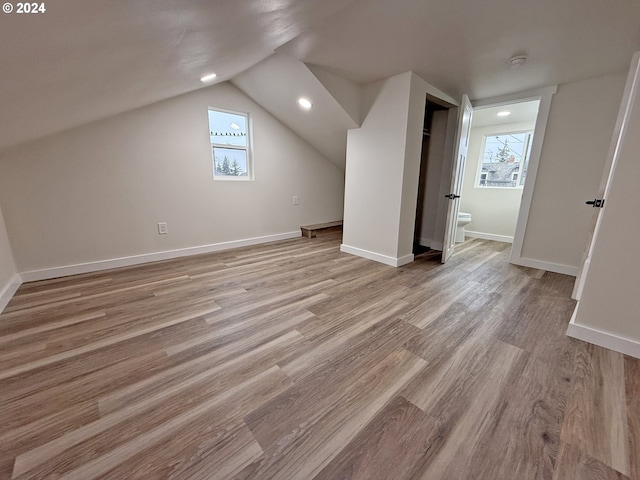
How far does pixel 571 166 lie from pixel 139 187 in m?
4.80

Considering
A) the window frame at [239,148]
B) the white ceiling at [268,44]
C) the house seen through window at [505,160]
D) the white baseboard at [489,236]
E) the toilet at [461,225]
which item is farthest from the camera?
the white baseboard at [489,236]

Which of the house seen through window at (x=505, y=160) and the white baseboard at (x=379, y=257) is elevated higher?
the house seen through window at (x=505, y=160)

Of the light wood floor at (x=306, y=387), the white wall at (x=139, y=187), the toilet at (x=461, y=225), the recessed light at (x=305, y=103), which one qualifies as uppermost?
the recessed light at (x=305, y=103)

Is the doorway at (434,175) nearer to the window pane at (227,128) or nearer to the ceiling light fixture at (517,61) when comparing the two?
the ceiling light fixture at (517,61)

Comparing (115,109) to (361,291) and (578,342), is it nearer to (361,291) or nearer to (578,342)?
(361,291)

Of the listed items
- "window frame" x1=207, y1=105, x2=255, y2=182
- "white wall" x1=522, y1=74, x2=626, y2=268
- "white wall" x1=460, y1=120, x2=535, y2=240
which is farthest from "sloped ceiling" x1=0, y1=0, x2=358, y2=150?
"white wall" x1=460, y1=120, x2=535, y2=240

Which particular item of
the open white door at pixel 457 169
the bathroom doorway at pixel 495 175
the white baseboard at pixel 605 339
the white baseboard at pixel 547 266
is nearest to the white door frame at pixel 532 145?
the white baseboard at pixel 547 266

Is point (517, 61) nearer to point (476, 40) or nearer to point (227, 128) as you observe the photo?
point (476, 40)

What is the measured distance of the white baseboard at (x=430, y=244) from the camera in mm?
3725

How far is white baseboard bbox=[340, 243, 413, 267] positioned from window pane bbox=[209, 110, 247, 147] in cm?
215

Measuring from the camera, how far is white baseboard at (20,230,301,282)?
2416 mm
